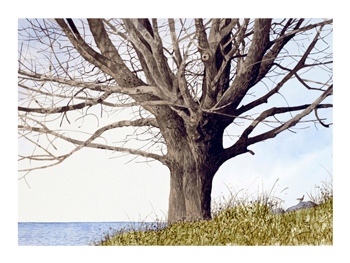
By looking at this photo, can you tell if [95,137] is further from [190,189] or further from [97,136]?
[190,189]

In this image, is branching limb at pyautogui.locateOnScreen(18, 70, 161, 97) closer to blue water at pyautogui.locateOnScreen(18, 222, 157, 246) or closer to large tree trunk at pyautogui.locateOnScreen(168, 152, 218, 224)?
large tree trunk at pyautogui.locateOnScreen(168, 152, 218, 224)

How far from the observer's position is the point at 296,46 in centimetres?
316

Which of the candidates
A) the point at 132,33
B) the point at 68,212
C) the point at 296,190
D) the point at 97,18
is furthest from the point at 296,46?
the point at 68,212

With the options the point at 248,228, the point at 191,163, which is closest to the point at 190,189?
the point at 191,163

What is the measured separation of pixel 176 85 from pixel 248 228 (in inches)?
52.9

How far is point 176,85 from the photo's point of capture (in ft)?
10.2

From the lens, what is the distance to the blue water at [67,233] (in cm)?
301

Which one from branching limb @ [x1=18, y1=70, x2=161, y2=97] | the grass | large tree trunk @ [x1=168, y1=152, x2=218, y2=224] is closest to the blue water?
the grass

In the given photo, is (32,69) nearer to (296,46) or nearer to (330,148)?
(296,46)

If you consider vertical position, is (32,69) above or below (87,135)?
above

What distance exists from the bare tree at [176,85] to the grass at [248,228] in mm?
148

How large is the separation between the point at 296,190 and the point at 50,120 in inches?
86.4

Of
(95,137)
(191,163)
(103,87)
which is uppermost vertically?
(103,87)

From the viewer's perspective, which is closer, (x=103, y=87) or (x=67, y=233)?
(x=67, y=233)
